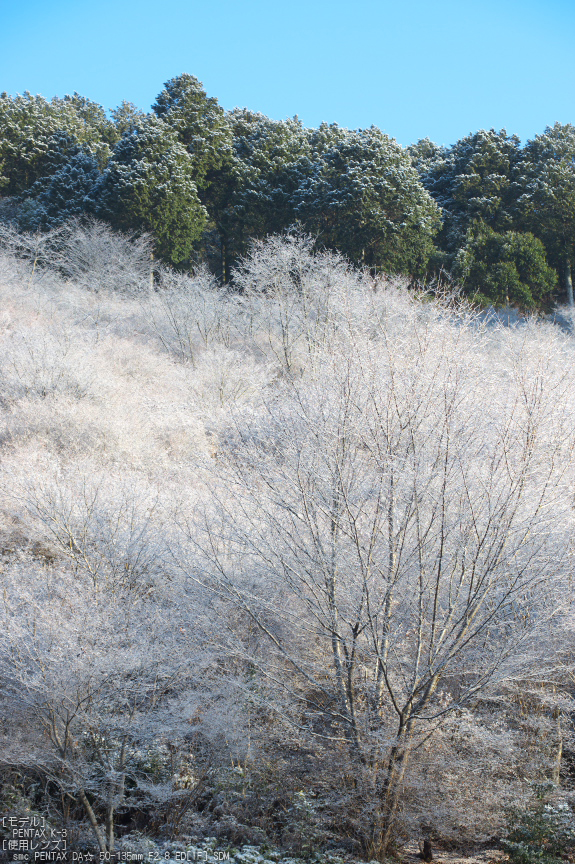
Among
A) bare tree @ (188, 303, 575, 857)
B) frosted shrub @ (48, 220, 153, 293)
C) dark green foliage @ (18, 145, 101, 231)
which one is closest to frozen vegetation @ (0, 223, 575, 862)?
bare tree @ (188, 303, 575, 857)

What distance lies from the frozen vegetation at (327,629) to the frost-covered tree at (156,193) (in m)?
17.3

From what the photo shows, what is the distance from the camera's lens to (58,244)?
2756 centimetres

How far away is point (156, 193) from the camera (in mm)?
26609

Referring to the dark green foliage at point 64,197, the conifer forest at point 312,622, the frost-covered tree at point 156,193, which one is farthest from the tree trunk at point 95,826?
the dark green foliage at point 64,197

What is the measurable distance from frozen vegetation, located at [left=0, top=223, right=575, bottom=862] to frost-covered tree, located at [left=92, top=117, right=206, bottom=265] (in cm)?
1731

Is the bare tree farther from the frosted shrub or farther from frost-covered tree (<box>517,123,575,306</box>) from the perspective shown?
frost-covered tree (<box>517,123,575,306</box>)

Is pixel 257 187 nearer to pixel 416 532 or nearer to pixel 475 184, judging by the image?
pixel 475 184

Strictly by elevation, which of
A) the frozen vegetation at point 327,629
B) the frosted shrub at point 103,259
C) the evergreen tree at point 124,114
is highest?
the evergreen tree at point 124,114

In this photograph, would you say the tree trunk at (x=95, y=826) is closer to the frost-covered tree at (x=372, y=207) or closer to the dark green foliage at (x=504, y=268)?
the frost-covered tree at (x=372, y=207)

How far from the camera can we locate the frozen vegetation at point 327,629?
688 cm

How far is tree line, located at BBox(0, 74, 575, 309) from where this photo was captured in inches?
1006

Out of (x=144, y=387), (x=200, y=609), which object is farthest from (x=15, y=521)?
(x=144, y=387)

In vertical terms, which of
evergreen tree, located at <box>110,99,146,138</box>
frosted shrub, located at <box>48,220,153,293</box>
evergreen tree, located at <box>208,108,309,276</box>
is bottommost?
frosted shrub, located at <box>48,220,153,293</box>

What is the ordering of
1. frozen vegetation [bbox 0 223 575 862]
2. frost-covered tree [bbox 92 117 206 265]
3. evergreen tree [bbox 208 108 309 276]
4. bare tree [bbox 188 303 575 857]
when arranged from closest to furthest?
bare tree [bbox 188 303 575 857], frozen vegetation [bbox 0 223 575 862], frost-covered tree [bbox 92 117 206 265], evergreen tree [bbox 208 108 309 276]
